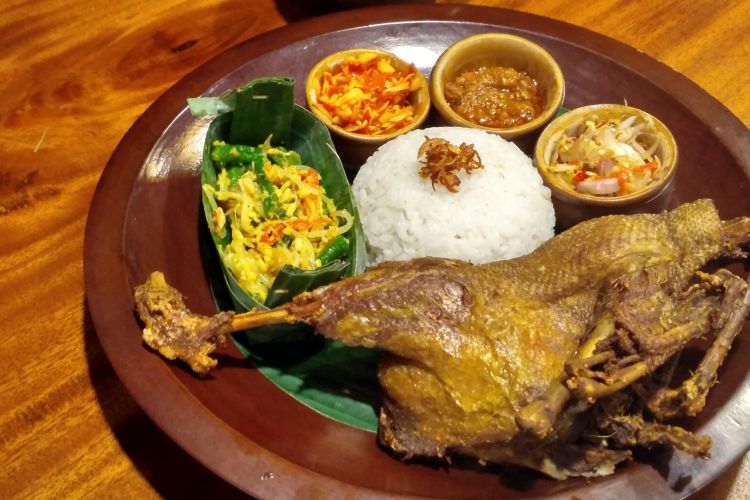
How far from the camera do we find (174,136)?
252cm


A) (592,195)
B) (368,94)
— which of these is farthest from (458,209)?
(368,94)

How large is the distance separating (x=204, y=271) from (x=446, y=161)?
0.95 metres

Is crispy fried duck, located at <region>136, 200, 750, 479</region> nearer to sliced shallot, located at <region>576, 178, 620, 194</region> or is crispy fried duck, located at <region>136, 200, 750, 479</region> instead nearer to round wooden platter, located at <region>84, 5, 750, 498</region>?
round wooden platter, located at <region>84, 5, 750, 498</region>

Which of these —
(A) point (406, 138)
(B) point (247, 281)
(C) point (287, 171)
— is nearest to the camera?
(B) point (247, 281)

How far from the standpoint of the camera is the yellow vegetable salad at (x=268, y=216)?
218 cm

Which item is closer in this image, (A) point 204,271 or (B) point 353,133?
(A) point 204,271

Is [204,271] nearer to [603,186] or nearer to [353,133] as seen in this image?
[353,133]

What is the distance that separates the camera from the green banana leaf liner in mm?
2068

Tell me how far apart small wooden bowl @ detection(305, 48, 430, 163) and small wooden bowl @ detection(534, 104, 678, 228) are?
50 cm

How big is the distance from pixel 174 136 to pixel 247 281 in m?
0.74

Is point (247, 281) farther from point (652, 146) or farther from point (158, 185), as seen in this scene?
point (652, 146)

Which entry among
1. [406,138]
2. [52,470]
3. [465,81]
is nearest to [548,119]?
[465,81]

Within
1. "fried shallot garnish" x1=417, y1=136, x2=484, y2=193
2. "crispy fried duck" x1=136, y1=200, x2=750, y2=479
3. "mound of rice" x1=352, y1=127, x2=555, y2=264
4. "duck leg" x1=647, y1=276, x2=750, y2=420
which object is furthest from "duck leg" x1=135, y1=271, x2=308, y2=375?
"duck leg" x1=647, y1=276, x2=750, y2=420

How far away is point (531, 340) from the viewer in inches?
70.7
